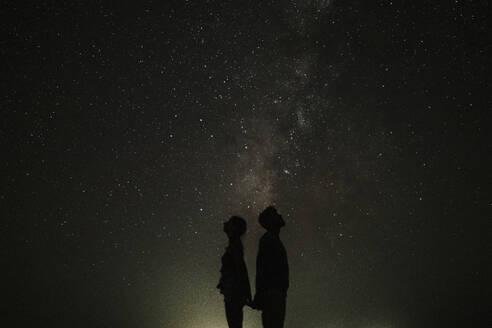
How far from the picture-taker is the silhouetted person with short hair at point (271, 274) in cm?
380

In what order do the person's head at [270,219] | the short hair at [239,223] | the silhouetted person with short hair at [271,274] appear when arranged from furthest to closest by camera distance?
the short hair at [239,223], the person's head at [270,219], the silhouetted person with short hair at [271,274]

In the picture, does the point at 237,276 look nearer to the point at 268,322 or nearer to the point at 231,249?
the point at 231,249

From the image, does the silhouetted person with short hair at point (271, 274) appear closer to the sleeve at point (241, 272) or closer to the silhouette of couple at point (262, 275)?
the silhouette of couple at point (262, 275)

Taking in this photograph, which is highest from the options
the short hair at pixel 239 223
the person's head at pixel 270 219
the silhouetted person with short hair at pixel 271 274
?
the short hair at pixel 239 223

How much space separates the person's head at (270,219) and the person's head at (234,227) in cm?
32

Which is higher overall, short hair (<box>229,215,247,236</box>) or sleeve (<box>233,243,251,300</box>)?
short hair (<box>229,215,247,236</box>)

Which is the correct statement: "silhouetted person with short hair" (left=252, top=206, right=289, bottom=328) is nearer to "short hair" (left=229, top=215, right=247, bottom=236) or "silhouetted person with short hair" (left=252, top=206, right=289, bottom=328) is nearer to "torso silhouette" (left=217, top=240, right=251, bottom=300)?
"torso silhouette" (left=217, top=240, right=251, bottom=300)

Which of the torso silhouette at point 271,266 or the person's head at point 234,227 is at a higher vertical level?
the person's head at point 234,227

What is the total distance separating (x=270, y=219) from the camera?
3.99m

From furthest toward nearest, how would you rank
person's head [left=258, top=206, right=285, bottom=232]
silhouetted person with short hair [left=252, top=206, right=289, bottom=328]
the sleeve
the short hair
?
the short hair → the sleeve → person's head [left=258, top=206, right=285, bottom=232] → silhouetted person with short hair [left=252, top=206, right=289, bottom=328]

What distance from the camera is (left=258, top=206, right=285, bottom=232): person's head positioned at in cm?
400

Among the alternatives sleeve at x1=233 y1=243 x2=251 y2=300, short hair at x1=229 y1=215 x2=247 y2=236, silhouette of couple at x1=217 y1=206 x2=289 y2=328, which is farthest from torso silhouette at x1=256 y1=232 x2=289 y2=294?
short hair at x1=229 y1=215 x2=247 y2=236

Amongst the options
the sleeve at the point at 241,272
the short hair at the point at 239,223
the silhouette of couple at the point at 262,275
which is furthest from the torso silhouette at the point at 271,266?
the short hair at the point at 239,223

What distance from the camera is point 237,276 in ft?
13.5
